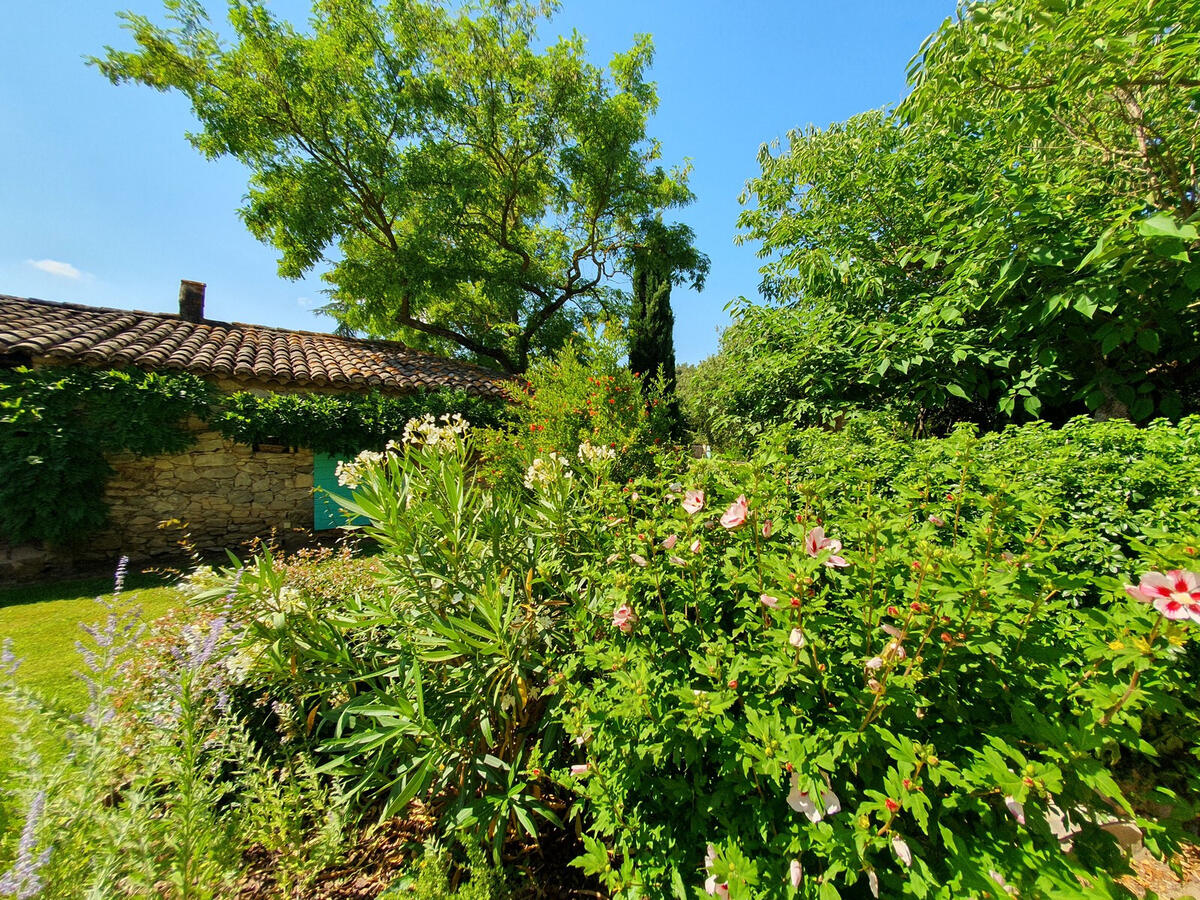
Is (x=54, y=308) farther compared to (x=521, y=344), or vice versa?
(x=521, y=344)

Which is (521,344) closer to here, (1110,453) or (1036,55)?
(1036,55)

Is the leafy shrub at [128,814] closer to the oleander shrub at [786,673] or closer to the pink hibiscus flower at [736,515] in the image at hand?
the oleander shrub at [786,673]

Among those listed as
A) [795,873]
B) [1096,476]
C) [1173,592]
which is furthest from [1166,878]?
[795,873]

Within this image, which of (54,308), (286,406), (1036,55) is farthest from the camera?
(54,308)

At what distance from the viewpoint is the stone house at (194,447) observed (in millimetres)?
6547

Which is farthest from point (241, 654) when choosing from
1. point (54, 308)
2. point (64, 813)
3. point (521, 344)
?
point (521, 344)

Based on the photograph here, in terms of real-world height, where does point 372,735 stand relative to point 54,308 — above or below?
below

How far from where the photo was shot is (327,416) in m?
7.93

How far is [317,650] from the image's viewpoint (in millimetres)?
1989

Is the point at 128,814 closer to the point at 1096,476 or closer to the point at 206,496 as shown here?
the point at 1096,476

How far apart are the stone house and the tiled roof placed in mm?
19

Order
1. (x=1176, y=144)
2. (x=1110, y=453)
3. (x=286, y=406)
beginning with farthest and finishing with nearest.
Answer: (x=286, y=406)
(x=1176, y=144)
(x=1110, y=453)

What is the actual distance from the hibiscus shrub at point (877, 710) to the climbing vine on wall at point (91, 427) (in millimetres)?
8399

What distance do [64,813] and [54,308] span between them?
39.3 ft
